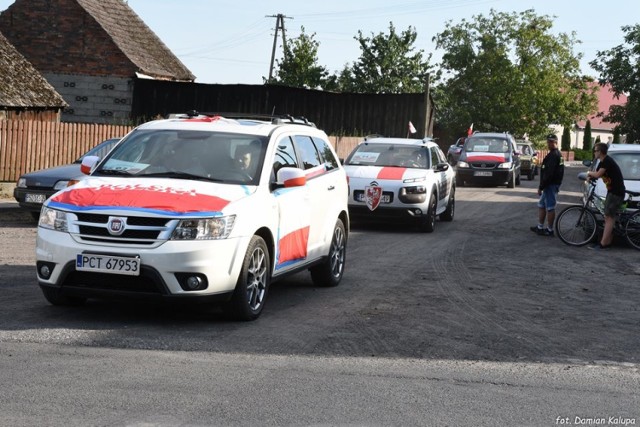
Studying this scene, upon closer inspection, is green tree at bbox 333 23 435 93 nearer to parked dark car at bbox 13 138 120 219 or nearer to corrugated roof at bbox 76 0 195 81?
corrugated roof at bbox 76 0 195 81

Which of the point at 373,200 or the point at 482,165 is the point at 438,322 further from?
the point at 482,165

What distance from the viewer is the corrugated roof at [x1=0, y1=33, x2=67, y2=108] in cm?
3050

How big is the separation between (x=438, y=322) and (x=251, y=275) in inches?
68.4

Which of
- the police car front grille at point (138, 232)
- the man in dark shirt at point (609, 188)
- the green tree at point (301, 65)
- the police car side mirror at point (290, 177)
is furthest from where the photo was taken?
the green tree at point (301, 65)

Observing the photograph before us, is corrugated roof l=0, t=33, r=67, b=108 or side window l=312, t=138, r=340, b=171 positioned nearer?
side window l=312, t=138, r=340, b=171

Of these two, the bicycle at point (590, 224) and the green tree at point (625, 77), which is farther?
the green tree at point (625, 77)

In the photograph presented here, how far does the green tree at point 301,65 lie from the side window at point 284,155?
50894mm

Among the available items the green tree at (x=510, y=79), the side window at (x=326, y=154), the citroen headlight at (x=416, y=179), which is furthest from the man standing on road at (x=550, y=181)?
the green tree at (x=510, y=79)

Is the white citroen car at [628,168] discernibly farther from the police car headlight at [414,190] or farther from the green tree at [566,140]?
the green tree at [566,140]

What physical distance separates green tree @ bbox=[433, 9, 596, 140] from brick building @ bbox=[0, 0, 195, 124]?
145 feet

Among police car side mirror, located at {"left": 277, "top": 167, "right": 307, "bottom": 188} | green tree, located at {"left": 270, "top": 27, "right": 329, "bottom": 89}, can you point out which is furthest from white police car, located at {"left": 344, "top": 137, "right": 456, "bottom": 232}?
green tree, located at {"left": 270, "top": 27, "right": 329, "bottom": 89}

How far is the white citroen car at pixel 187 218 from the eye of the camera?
27.0 ft

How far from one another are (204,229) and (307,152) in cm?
273

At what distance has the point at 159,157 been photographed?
9.46m
